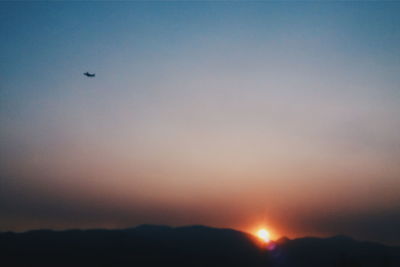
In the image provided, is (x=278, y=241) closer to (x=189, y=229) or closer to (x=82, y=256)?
(x=189, y=229)

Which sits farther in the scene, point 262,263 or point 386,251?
point 386,251

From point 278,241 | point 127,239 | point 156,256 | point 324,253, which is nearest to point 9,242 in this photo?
point 127,239

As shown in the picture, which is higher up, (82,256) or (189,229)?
(189,229)

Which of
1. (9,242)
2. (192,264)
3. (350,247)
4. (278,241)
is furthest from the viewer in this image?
(350,247)

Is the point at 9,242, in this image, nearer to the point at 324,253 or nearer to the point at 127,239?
the point at 127,239

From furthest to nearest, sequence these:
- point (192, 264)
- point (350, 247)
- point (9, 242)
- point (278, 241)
Answer: 1. point (350, 247)
2. point (278, 241)
3. point (9, 242)
4. point (192, 264)

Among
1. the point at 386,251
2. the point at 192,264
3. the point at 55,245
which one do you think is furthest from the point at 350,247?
the point at 55,245
